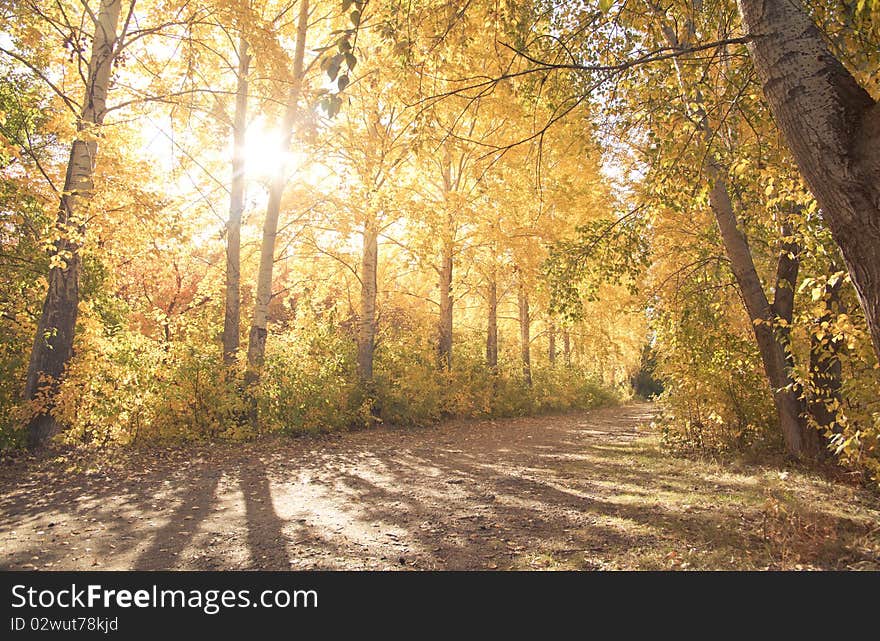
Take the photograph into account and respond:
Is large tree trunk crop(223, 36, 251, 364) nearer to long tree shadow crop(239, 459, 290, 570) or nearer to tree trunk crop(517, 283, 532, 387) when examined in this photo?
long tree shadow crop(239, 459, 290, 570)

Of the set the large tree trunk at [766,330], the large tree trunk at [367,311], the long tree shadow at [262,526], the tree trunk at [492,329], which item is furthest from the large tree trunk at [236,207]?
the large tree trunk at [766,330]

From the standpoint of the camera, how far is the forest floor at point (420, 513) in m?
3.84

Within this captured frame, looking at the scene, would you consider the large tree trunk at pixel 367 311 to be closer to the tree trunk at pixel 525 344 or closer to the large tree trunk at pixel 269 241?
the large tree trunk at pixel 269 241

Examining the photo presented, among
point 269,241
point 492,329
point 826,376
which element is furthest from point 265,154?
point 826,376

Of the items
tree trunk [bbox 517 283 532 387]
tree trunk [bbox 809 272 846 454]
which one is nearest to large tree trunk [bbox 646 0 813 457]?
tree trunk [bbox 809 272 846 454]

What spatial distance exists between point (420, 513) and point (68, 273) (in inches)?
268

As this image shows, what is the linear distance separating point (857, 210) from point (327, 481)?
5.93 meters

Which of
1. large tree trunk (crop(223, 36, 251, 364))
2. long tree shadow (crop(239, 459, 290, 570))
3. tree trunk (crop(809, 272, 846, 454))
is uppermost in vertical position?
large tree trunk (crop(223, 36, 251, 364))

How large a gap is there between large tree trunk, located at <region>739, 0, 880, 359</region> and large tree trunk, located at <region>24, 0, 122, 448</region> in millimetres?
8374

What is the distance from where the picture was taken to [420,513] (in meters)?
5.14

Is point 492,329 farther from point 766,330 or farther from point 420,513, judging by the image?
point 420,513

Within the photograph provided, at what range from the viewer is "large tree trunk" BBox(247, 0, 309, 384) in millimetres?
10289

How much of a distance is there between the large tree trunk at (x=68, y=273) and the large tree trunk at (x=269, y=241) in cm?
297

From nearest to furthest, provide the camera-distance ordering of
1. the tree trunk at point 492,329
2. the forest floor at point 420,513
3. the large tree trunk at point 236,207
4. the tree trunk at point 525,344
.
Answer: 1. the forest floor at point 420,513
2. the large tree trunk at point 236,207
3. the tree trunk at point 492,329
4. the tree trunk at point 525,344
